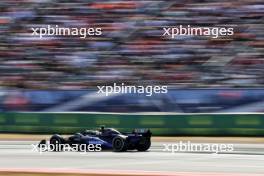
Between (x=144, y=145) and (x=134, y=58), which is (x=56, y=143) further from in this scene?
(x=134, y=58)

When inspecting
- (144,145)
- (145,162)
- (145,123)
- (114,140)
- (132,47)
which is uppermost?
(132,47)

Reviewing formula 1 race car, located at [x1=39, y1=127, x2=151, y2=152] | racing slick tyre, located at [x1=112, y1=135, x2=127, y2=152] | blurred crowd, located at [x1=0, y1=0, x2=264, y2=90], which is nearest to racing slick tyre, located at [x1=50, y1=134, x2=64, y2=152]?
formula 1 race car, located at [x1=39, y1=127, x2=151, y2=152]

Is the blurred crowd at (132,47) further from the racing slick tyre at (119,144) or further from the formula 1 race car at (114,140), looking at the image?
the racing slick tyre at (119,144)

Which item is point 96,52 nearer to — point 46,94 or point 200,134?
point 46,94

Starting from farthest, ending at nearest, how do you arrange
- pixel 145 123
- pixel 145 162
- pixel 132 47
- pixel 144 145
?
pixel 132 47
pixel 145 123
pixel 144 145
pixel 145 162

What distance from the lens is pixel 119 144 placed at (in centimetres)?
1432

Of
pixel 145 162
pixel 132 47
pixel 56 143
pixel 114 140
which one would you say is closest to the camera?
pixel 145 162

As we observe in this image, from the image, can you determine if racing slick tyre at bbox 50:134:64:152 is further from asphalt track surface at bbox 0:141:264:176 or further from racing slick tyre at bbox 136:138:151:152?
racing slick tyre at bbox 136:138:151:152

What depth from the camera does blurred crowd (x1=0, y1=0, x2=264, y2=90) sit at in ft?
64.2

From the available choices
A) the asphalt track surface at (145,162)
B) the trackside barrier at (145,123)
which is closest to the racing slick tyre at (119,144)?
the asphalt track surface at (145,162)

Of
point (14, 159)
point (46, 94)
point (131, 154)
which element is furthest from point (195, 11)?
point (14, 159)

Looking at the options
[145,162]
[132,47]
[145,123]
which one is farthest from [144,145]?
[132,47]

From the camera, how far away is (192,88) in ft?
64.1

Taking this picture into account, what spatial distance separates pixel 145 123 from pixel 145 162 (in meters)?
7.77
